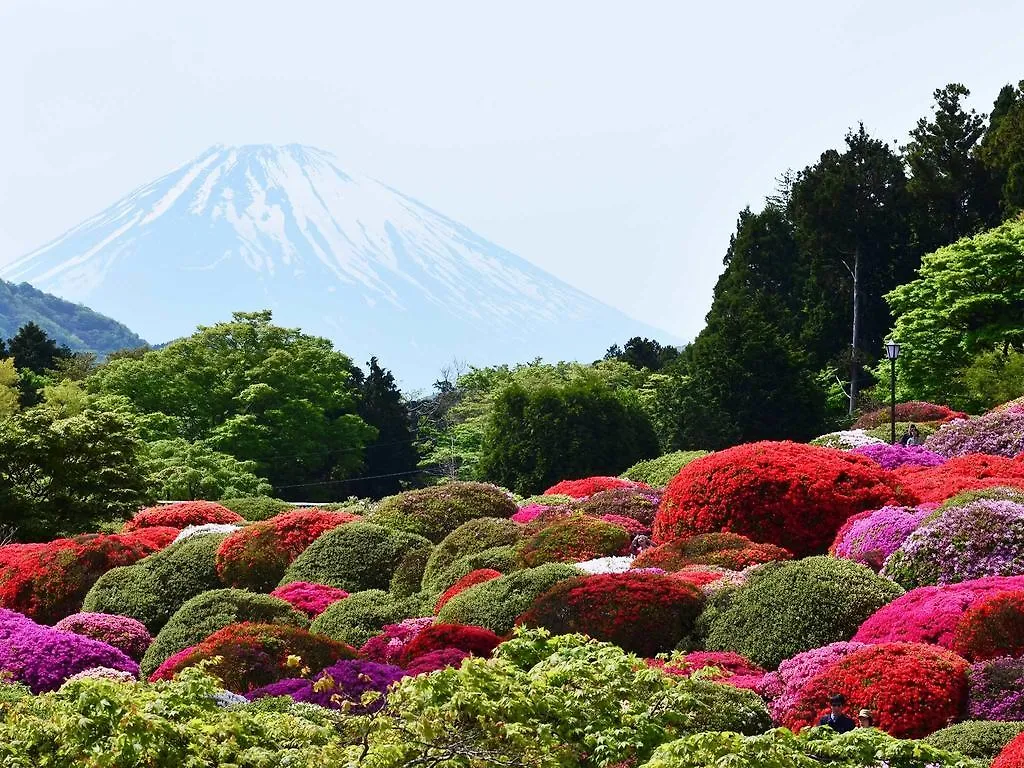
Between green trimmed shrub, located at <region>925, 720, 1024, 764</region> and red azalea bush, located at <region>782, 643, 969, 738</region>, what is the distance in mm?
525

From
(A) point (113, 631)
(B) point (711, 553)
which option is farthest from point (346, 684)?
(A) point (113, 631)

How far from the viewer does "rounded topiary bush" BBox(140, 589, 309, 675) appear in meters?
16.5

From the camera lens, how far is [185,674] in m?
8.27

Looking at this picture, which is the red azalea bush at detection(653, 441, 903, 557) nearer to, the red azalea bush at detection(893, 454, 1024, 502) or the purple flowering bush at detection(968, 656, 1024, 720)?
the red azalea bush at detection(893, 454, 1024, 502)

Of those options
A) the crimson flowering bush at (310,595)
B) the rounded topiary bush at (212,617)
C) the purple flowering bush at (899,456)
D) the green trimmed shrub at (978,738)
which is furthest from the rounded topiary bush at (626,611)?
the purple flowering bush at (899,456)

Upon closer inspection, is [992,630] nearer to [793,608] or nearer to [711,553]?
[793,608]

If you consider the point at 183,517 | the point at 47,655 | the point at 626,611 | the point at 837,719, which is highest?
the point at 183,517

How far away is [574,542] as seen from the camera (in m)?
18.0

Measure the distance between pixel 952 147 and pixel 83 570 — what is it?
4766cm

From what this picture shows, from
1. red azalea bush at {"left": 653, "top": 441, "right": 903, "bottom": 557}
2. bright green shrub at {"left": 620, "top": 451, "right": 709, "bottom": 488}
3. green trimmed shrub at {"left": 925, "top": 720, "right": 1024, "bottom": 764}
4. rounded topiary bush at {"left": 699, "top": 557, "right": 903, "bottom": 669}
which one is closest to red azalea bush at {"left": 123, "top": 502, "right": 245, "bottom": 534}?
bright green shrub at {"left": 620, "top": 451, "right": 709, "bottom": 488}

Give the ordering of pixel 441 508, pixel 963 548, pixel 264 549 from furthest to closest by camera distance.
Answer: pixel 441 508 < pixel 264 549 < pixel 963 548

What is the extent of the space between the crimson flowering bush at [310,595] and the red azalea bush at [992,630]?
8.52m

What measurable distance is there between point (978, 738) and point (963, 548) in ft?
14.8

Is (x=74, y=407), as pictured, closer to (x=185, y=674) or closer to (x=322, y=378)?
(x=322, y=378)
